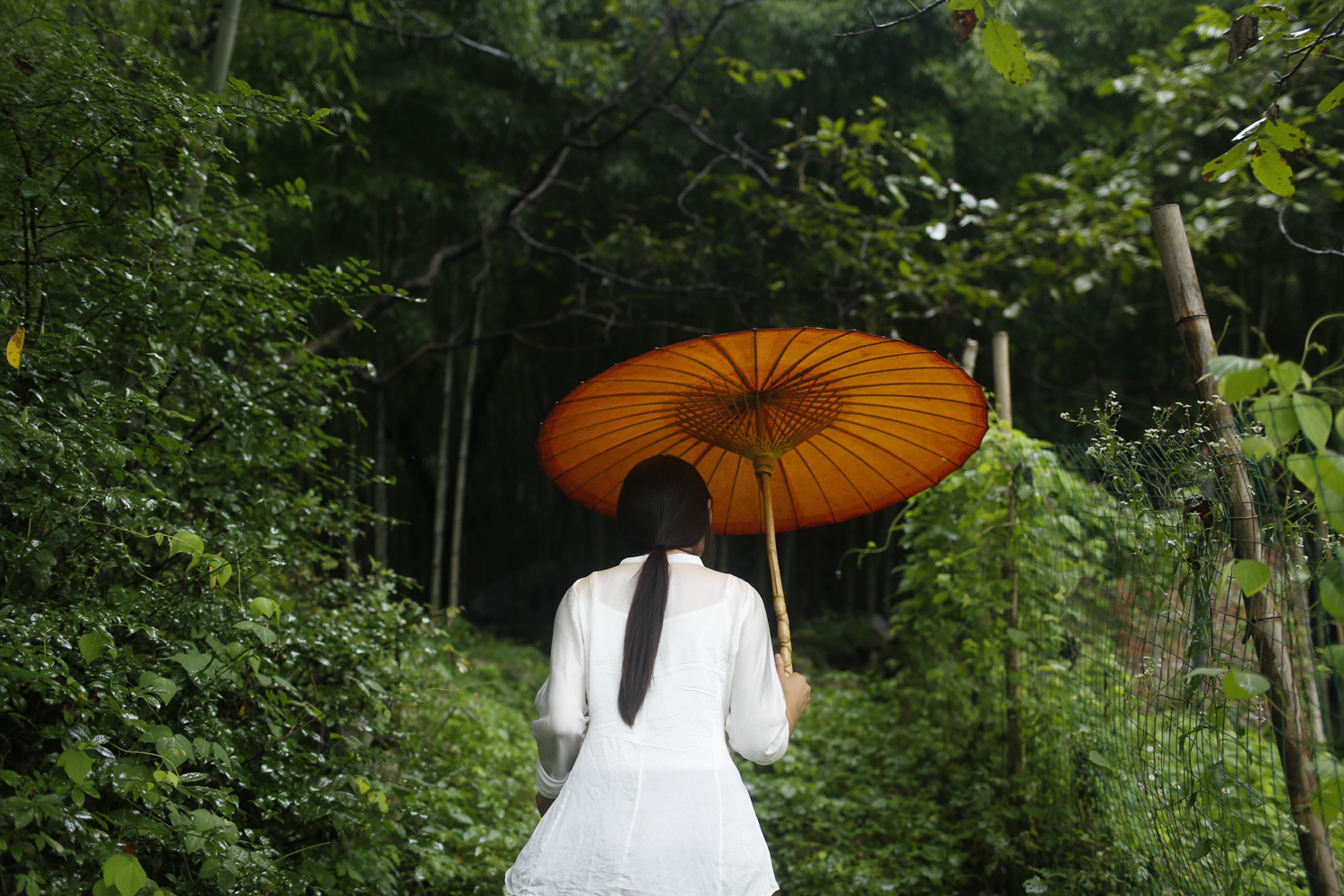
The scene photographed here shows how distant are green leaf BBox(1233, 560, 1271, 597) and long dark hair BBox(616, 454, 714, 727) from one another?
0.75 m

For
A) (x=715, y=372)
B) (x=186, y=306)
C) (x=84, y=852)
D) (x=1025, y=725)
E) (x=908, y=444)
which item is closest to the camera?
(x=84, y=852)

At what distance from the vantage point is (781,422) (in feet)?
5.52

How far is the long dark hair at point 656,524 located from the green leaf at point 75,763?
0.82 metres

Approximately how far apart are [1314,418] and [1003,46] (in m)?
0.90

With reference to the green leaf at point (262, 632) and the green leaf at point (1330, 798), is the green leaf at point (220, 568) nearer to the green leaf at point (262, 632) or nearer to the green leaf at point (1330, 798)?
the green leaf at point (262, 632)

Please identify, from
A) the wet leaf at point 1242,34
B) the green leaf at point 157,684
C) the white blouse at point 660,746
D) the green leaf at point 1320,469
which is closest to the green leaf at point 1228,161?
the wet leaf at point 1242,34

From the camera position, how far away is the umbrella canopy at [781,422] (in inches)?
58.1

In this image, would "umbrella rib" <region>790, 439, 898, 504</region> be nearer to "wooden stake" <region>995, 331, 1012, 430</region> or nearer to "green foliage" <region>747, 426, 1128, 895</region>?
"green foliage" <region>747, 426, 1128, 895</region>

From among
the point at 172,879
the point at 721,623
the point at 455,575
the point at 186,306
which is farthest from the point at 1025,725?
the point at 455,575

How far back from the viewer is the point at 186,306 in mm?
2023

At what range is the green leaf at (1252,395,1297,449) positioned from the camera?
1.04m

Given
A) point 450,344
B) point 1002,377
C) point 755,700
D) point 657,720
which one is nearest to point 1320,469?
point 755,700

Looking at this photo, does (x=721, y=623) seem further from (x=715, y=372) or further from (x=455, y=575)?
(x=455, y=575)

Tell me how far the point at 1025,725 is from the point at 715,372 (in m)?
1.79
